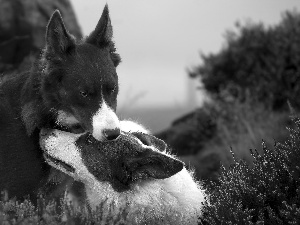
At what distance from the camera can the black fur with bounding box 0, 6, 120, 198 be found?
16.3 feet

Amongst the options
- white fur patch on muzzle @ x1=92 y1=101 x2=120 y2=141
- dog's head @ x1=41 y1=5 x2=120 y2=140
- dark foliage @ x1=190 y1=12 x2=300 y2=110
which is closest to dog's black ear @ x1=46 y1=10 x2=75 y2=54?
dog's head @ x1=41 y1=5 x2=120 y2=140

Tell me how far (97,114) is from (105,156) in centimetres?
42

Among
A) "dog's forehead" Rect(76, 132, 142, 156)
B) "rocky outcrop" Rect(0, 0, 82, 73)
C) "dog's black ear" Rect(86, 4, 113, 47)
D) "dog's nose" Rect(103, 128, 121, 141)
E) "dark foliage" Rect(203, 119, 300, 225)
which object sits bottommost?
"dark foliage" Rect(203, 119, 300, 225)

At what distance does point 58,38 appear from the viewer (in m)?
5.05

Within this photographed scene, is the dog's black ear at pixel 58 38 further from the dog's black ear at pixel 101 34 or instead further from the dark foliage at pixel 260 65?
the dark foliage at pixel 260 65

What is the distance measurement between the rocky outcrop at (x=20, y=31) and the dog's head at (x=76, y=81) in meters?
9.22

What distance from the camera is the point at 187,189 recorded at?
5422 mm

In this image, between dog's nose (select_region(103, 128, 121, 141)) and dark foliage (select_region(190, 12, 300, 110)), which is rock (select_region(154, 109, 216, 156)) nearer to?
dark foliage (select_region(190, 12, 300, 110))

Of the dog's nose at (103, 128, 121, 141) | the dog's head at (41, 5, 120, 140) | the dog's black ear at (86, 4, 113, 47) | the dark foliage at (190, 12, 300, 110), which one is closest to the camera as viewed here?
the dog's nose at (103, 128, 121, 141)

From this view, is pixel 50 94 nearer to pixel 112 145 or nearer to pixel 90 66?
pixel 90 66

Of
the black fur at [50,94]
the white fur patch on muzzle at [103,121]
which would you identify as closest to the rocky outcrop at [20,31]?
the black fur at [50,94]

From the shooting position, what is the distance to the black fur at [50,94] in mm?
4965

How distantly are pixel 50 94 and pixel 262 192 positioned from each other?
7.06 feet

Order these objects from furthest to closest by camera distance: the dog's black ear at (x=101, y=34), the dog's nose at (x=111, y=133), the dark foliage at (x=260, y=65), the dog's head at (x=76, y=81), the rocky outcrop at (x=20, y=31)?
1. the dark foliage at (x=260, y=65)
2. the rocky outcrop at (x=20, y=31)
3. the dog's black ear at (x=101, y=34)
4. the dog's head at (x=76, y=81)
5. the dog's nose at (x=111, y=133)
